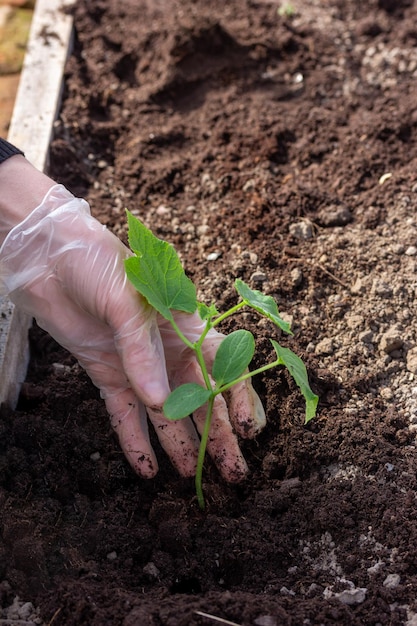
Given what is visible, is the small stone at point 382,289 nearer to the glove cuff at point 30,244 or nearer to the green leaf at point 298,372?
the green leaf at point 298,372

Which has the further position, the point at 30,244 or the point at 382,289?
the point at 382,289

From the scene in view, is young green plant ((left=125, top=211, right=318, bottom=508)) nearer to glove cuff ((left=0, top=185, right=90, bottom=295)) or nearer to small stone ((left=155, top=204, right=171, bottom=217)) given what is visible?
glove cuff ((left=0, top=185, right=90, bottom=295))

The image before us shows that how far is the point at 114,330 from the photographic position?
84.3 inches

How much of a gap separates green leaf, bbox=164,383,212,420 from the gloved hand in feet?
0.64

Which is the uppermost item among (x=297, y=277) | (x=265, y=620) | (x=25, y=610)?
(x=297, y=277)

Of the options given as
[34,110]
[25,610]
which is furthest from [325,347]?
[34,110]

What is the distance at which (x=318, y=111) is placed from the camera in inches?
134

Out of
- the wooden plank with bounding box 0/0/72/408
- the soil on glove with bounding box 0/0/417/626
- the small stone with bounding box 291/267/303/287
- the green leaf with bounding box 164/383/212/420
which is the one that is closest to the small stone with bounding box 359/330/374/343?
the soil on glove with bounding box 0/0/417/626

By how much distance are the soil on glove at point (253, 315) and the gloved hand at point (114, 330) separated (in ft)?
0.30

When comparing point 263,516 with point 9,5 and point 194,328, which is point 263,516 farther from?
point 9,5

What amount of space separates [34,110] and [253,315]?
5.15 ft

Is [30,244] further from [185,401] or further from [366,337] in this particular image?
[366,337]

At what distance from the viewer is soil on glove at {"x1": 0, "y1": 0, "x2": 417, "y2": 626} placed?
1.91 meters

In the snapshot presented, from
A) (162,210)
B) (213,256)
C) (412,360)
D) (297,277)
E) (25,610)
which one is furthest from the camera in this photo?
(162,210)
